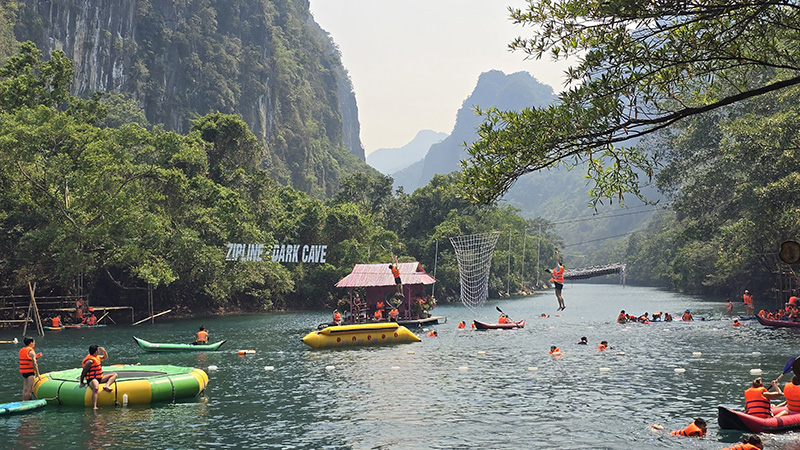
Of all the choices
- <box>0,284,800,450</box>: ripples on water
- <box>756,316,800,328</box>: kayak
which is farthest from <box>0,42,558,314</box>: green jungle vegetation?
<box>756,316,800,328</box>: kayak

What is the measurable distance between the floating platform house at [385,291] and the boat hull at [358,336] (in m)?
8.79

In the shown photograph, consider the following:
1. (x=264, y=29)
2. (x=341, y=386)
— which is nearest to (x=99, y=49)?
(x=264, y=29)

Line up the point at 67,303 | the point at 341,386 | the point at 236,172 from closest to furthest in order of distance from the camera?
1. the point at 341,386
2. the point at 67,303
3. the point at 236,172

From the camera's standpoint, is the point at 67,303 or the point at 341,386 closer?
the point at 341,386

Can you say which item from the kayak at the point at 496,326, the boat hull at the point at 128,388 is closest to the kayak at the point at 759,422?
the boat hull at the point at 128,388

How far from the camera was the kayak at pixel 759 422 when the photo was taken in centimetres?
→ 1767

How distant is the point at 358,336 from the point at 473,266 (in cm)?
4461

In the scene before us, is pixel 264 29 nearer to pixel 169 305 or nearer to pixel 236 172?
pixel 236 172

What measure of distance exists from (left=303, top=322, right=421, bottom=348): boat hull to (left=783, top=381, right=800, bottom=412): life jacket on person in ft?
85.5

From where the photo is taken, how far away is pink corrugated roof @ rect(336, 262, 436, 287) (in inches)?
2026

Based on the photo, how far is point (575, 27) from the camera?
12.3 meters

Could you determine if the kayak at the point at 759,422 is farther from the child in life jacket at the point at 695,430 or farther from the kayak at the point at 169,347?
the kayak at the point at 169,347

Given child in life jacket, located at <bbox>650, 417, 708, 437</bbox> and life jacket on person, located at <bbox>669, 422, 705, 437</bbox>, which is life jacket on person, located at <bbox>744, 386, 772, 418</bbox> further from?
life jacket on person, located at <bbox>669, 422, 705, 437</bbox>

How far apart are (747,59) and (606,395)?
51.0 feet
